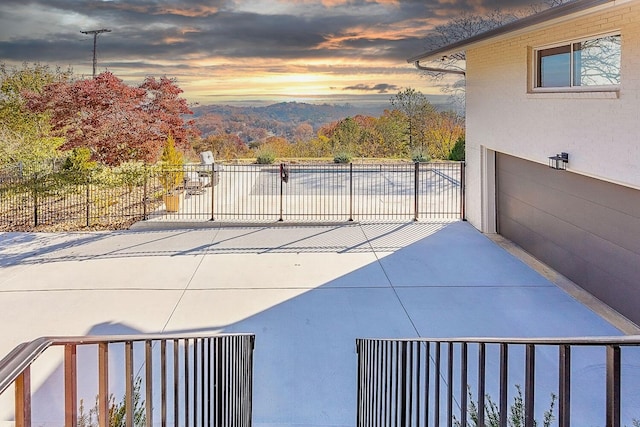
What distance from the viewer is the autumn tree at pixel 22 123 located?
16172 millimetres

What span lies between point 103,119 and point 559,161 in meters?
10.6

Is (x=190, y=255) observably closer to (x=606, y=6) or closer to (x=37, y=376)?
(x=37, y=376)

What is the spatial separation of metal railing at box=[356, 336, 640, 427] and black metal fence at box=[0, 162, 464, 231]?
6997mm

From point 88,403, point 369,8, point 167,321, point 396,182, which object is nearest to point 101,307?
point 167,321

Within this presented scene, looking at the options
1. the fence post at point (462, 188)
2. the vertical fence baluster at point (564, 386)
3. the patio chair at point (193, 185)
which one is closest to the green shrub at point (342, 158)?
the patio chair at point (193, 185)

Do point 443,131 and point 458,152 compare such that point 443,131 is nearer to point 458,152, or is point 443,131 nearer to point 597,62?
point 458,152

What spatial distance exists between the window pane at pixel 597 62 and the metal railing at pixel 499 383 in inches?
132

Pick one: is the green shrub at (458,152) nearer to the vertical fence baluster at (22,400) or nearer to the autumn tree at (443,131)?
the autumn tree at (443,131)

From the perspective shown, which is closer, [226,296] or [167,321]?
[167,321]

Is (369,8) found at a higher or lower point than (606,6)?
higher

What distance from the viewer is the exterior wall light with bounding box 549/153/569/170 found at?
7.29 m

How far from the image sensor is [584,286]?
7340 millimetres

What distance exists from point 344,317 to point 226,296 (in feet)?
5.76

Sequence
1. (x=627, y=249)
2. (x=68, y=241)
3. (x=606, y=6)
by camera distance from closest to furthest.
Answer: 1. (x=606, y=6)
2. (x=627, y=249)
3. (x=68, y=241)
